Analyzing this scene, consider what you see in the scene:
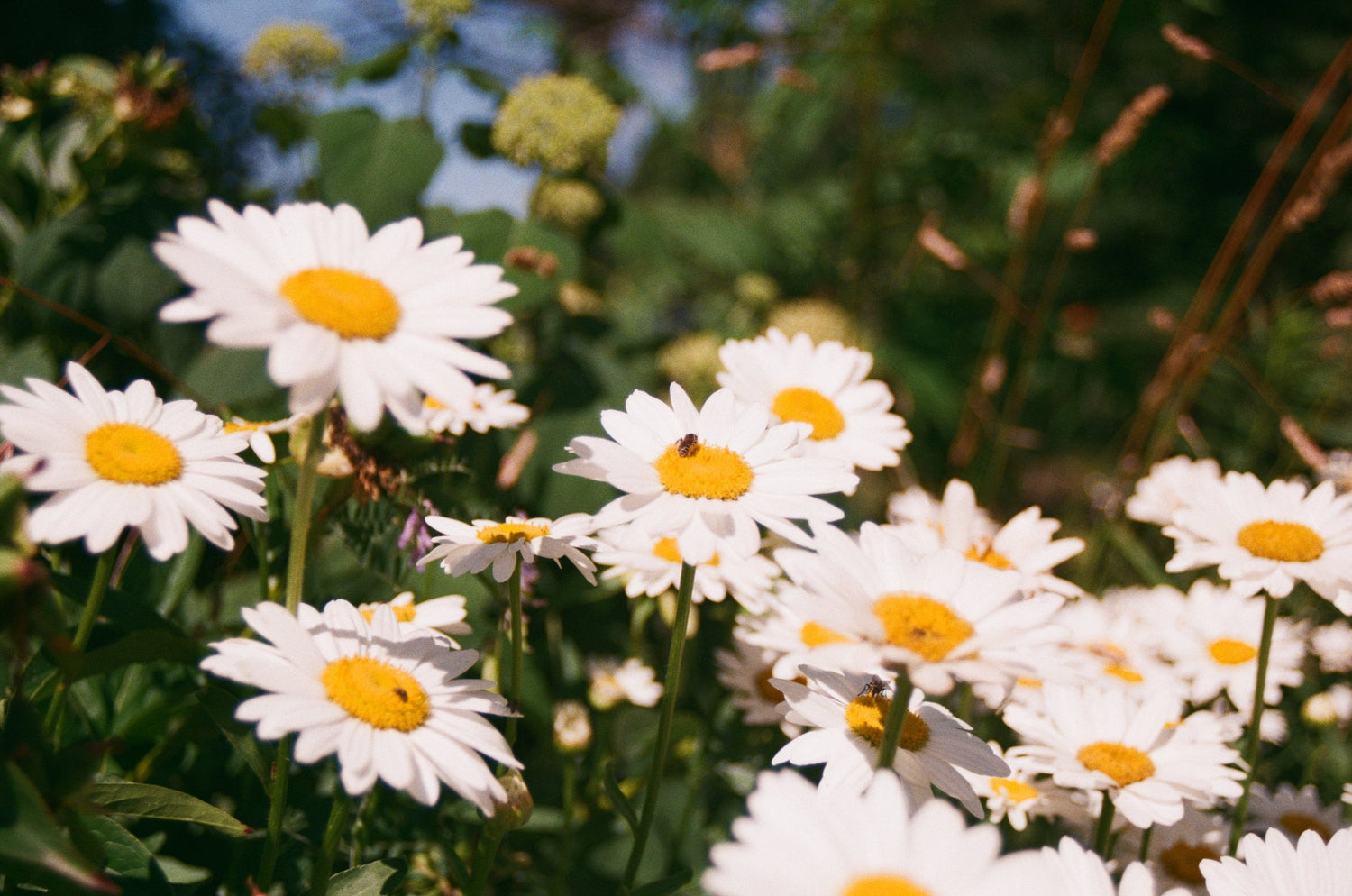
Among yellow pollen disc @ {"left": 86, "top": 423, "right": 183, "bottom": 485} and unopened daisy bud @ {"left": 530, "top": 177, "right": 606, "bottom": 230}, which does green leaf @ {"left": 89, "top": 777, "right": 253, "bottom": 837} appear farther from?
unopened daisy bud @ {"left": 530, "top": 177, "right": 606, "bottom": 230}

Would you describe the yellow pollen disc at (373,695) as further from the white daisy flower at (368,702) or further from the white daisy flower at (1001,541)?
the white daisy flower at (1001,541)

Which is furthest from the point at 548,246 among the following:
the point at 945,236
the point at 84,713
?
the point at 945,236

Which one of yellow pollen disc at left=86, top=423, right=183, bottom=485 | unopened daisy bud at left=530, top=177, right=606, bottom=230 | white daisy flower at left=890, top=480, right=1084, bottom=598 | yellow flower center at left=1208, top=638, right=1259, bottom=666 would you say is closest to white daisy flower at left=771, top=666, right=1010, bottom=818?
white daisy flower at left=890, top=480, right=1084, bottom=598

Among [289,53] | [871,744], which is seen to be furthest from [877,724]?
[289,53]

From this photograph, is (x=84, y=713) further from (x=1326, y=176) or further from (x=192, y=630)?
(x=1326, y=176)

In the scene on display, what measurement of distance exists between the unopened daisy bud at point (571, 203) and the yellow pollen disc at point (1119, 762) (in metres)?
0.88

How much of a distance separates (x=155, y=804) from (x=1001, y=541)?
561 millimetres

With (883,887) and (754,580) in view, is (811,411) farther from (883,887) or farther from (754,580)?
(883,887)

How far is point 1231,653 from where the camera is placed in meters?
0.82

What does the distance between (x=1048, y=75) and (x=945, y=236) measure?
106 centimetres

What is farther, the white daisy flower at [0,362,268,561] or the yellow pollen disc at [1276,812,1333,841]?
the yellow pollen disc at [1276,812,1333,841]

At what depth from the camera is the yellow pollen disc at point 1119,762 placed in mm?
563

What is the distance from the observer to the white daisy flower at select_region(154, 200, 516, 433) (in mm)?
357

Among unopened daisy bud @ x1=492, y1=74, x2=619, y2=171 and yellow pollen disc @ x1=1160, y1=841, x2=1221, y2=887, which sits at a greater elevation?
unopened daisy bud @ x1=492, y1=74, x2=619, y2=171
